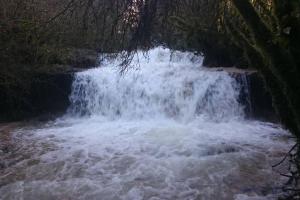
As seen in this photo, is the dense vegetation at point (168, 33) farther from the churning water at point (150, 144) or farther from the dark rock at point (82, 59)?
the churning water at point (150, 144)

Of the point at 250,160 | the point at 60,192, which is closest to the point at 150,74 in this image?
the point at 250,160

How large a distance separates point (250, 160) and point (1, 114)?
739 centimetres

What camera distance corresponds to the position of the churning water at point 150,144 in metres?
6.43

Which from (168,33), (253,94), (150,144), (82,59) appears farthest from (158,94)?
(168,33)

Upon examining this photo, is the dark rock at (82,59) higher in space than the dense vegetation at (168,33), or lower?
lower

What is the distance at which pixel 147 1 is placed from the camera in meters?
5.52

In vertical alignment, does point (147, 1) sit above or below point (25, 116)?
above

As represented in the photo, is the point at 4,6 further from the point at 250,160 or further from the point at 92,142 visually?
the point at 250,160

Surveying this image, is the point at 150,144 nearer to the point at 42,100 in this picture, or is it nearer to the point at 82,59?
the point at 42,100

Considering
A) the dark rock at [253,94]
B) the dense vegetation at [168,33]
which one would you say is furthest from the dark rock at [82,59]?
the dark rock at [253,94]

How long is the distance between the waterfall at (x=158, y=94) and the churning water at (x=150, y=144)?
0.09ft

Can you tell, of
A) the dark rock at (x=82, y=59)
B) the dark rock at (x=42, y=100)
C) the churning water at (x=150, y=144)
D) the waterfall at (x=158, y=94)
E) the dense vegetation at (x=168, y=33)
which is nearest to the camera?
the dense vegetation at (x=168, y=33)

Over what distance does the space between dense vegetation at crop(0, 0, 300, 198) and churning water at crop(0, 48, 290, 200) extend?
97cm

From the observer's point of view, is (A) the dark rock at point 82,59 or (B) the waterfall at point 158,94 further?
(A) the dark rock at point 82,59
